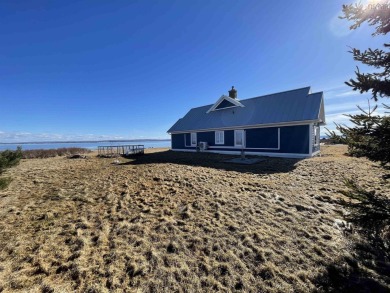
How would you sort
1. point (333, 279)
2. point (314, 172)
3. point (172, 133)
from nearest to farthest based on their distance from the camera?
point (333, 279) → point (314, 172) → point (172, 133)

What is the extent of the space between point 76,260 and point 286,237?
148 inches

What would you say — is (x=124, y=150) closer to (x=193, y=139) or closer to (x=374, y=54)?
(x=193, y=139)

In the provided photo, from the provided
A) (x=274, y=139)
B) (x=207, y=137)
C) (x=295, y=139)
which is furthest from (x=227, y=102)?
(x=295, y=139)

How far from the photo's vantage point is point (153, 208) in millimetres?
5031

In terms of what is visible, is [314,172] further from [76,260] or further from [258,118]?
[76,260]

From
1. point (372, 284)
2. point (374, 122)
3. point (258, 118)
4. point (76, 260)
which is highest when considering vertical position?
point (258, 118)

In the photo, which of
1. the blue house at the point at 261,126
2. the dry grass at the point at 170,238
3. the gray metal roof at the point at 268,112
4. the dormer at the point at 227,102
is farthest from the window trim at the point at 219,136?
the dry grass at the point at 170,238

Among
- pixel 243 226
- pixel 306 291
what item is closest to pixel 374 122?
pixel 306 291

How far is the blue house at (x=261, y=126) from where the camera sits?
1383cm

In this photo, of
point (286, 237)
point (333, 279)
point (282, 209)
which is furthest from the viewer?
point (282, 209)

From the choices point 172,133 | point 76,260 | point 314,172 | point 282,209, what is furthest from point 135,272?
point 172,133

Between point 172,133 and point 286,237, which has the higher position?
point 172,133

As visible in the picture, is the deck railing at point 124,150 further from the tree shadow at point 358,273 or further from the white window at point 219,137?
the tree shadow at point 358,273

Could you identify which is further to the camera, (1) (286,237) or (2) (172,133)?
(2) (172,133)
